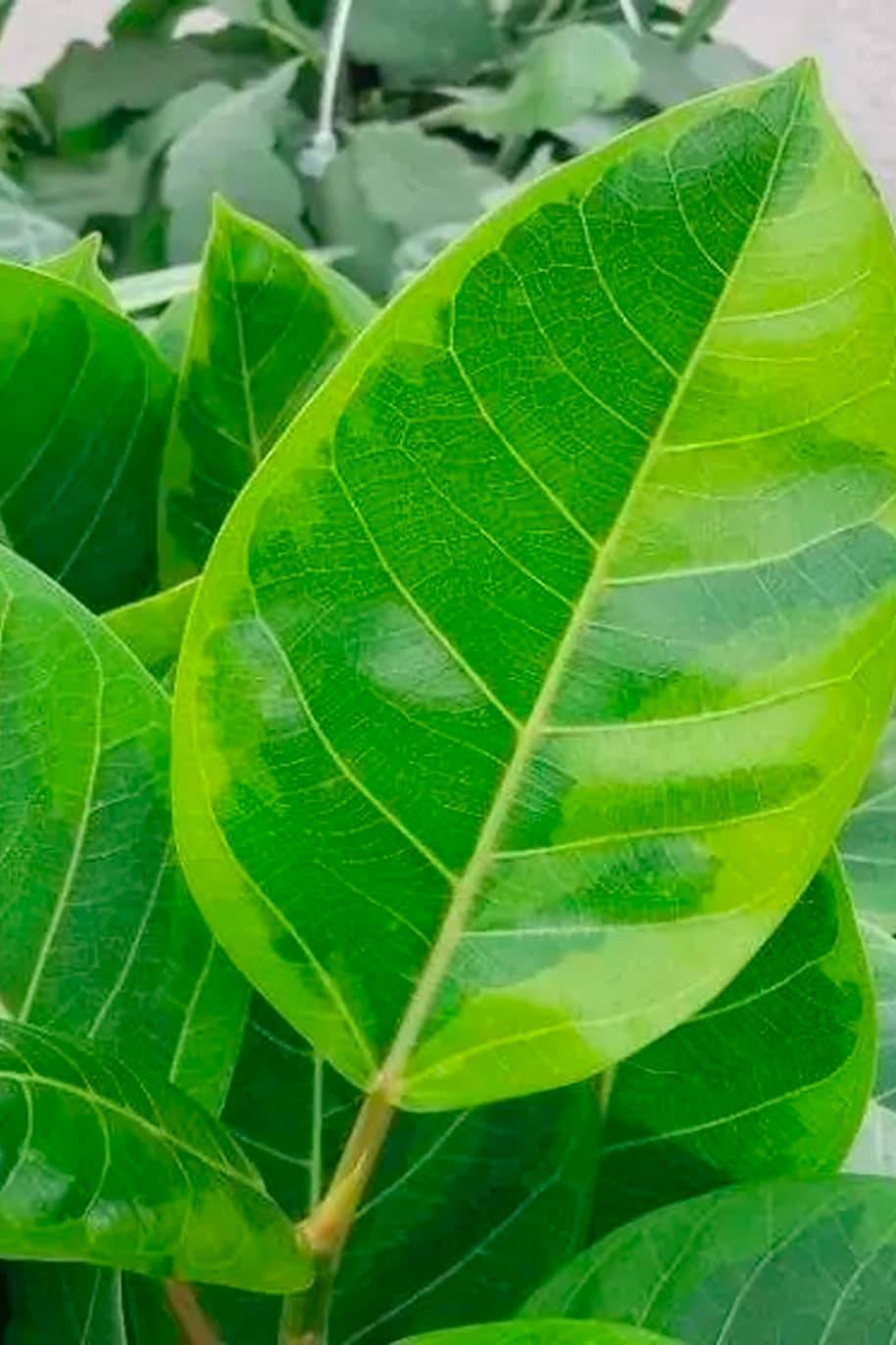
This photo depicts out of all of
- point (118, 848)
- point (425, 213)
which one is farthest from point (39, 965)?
point (425, 213)

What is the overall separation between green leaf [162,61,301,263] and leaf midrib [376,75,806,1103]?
86cm

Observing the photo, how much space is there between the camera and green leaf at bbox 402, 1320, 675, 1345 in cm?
21

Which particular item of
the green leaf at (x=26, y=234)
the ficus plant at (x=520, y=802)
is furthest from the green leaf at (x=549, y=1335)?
the green leaf at (x=26, y=234)

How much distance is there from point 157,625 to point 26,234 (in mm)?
775

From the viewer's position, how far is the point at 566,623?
0.22 meters

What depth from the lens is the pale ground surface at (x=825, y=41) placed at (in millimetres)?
1932

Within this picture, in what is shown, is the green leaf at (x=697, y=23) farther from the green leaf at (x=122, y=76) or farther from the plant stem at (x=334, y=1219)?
the plant stem at (x=334, y=1219)

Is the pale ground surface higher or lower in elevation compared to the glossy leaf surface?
lower

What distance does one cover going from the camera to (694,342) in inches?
8.2

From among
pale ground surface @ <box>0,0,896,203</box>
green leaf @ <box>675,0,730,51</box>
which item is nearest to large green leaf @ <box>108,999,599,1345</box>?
green leaf @ <box>675,0,730,51</box>

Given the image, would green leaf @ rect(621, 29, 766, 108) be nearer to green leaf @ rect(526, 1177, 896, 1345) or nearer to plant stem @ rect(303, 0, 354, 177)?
plant stem @ rect(303, 0, 354, 177)

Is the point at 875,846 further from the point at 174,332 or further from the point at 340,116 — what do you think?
the point at 340,116

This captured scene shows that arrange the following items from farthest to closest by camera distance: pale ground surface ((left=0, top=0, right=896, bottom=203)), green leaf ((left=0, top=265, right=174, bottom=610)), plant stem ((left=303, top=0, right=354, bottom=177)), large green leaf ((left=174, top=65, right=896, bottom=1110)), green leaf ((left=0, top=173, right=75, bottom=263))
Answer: pale ground surface ((left=0, top=0, right=896, bottom=203)), plant stem ((left=303, top=0, right=354, bottom=177)), green leaf ((left=0, top=173, right=75, bottom=263)), green leaf ((left=0, top=265, right=174, bottom=610)), large green leaf ((left=174, top=65, right=896, bottom=1110))

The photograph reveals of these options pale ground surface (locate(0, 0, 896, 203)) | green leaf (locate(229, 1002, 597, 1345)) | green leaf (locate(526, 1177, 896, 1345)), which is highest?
green leaf (locate(526, 1177, 896, 1345))
